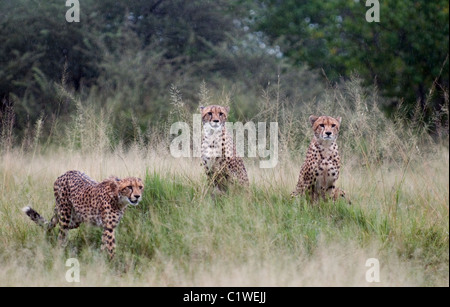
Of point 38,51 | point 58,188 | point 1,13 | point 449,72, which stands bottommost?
point 58,188

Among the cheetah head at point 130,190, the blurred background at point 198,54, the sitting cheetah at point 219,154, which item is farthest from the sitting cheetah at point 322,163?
the blurred background at point 198,54

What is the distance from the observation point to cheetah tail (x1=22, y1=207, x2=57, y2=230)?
5383 millimetres

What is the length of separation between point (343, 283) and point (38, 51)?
467 inches

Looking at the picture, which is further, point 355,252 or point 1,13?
point 1,13

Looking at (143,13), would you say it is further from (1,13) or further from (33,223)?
(33,223)

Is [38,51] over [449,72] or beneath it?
over

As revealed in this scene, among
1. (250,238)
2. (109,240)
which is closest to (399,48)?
(250,238)

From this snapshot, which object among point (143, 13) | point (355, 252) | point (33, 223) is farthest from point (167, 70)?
point (355, 252)

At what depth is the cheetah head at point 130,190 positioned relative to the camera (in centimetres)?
482

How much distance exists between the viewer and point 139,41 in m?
15.1

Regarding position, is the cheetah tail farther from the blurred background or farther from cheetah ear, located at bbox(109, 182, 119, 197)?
the blurred background

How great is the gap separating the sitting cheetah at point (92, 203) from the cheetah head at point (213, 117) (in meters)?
1.17

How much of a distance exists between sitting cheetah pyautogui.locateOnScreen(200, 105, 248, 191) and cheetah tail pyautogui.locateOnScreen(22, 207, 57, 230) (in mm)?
1392

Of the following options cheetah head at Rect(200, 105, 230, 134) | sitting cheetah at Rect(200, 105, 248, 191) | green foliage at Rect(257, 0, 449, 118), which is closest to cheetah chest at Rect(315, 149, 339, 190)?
sitting cheetah at Rect(200, 105, 248, 191)
